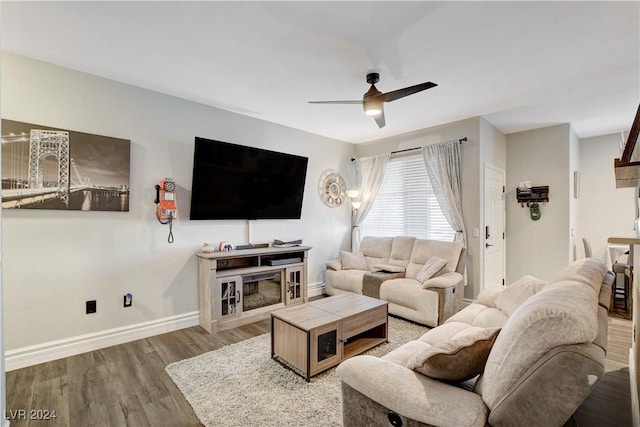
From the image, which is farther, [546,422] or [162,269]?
[162,269]

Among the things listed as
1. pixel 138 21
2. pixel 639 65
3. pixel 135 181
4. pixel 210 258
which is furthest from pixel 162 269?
pixel 639 65

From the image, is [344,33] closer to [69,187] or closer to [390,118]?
[390,118]

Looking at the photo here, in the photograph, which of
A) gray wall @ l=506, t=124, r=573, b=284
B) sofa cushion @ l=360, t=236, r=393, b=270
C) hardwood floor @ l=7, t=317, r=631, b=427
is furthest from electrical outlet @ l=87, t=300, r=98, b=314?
gray wall @ l=506, t=124, r=573, b=284

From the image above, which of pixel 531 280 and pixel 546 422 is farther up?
pixel 531 280

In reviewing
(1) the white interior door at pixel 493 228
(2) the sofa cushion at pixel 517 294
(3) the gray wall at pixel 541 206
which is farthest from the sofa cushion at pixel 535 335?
(3) the gray wall at pixel 541 206

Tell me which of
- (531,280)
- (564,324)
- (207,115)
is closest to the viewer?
(564,324)

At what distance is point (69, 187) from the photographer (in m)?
2.78

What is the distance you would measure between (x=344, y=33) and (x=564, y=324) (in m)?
2.29

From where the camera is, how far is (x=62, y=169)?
274 cm

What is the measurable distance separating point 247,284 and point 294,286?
30.1 inches

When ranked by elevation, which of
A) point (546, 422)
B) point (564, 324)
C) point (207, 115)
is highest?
point (207, 115)

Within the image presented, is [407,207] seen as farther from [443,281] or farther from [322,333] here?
[322,333]

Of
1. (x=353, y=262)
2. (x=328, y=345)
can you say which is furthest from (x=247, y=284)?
(x=353, y=262)

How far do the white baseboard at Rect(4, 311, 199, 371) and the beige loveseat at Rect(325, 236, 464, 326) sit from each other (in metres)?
2.23
